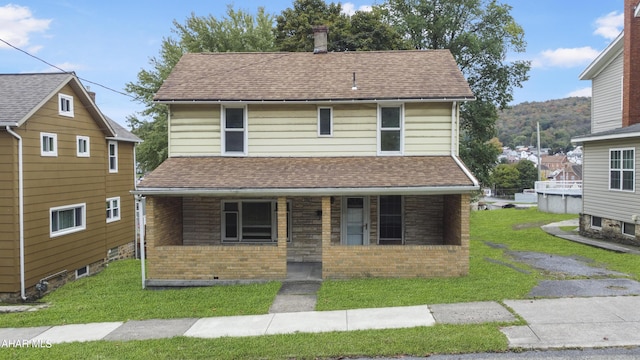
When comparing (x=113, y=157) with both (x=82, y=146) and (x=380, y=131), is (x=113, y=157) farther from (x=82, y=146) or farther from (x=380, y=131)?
(x=380, y=131)

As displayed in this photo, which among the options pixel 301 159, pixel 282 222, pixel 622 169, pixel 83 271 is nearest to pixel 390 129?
pixel 301 159

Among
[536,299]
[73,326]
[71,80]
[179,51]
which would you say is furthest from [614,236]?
[179,51]

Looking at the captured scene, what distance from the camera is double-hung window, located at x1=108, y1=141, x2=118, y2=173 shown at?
18438 millimetres

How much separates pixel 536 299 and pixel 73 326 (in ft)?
30.9

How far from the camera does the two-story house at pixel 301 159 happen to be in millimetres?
11539

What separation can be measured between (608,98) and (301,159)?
14435 mm

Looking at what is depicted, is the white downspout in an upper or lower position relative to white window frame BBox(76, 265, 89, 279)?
upper

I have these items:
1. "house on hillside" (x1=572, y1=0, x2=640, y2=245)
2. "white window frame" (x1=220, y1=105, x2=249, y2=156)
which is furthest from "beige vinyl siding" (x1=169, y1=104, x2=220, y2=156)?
"house on hillside" (x1=572, y1=0, x2=640, y2=245)

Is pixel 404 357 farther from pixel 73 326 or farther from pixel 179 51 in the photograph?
pixel 179 51

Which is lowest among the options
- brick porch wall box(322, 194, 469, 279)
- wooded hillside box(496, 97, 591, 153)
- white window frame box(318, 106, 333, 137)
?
brick porch wall box(322, 194, 469, 279)

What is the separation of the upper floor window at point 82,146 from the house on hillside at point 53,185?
4 cm

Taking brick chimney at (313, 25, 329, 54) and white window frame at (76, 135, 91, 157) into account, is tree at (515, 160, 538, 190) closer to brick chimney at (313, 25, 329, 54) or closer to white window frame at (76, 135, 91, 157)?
brick chimney at (313, 25, 329, 54)

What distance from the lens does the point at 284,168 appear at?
12234mm

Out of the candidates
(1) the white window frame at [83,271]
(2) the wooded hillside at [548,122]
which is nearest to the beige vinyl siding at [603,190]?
(1) the white window frame at [83,271]
